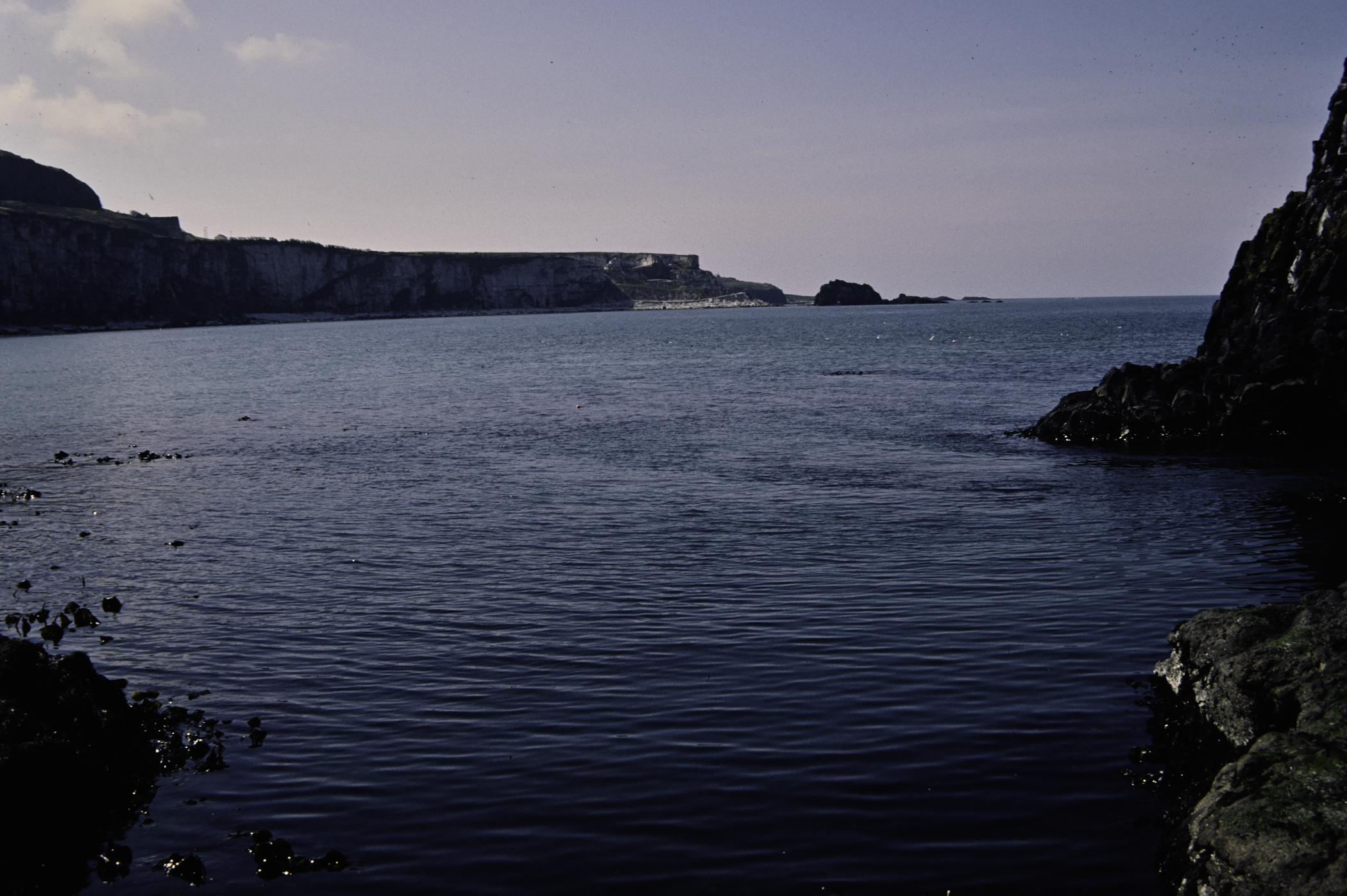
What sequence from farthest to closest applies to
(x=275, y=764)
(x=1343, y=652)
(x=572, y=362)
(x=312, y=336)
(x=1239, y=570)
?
(x=312, y=336)
(x=572, y=362)
(x=1239, y=570)
(x=275, y=764)
(x=1343, y=652)

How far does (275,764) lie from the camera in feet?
42.2

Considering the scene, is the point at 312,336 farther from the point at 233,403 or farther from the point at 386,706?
the point at 386,706

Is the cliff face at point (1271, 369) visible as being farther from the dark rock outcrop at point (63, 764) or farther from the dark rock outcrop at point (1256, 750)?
the dark rock outcrop at point (63, 764)

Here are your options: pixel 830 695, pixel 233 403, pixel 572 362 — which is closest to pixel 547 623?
pixel 830 695

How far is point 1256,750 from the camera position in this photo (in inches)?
401

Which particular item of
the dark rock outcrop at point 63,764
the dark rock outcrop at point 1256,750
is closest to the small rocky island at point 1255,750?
the dark rock outcrop at point 1256,750

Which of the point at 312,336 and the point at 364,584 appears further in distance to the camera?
the point at 312,336

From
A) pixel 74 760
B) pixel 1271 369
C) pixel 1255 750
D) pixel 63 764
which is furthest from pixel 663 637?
pixel 1271 369

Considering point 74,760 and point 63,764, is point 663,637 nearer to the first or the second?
point 74,760

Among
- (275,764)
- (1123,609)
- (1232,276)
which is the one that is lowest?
(275,764)

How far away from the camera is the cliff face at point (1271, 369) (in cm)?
3834

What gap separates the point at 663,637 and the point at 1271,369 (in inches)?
1302

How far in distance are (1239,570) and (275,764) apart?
737 inches

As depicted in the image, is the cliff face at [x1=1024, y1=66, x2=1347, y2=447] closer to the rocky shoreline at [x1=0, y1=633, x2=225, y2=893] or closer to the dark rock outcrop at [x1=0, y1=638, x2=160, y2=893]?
the rocky shoreline at [x1=0, y1=633, x2=225, y2=893]
